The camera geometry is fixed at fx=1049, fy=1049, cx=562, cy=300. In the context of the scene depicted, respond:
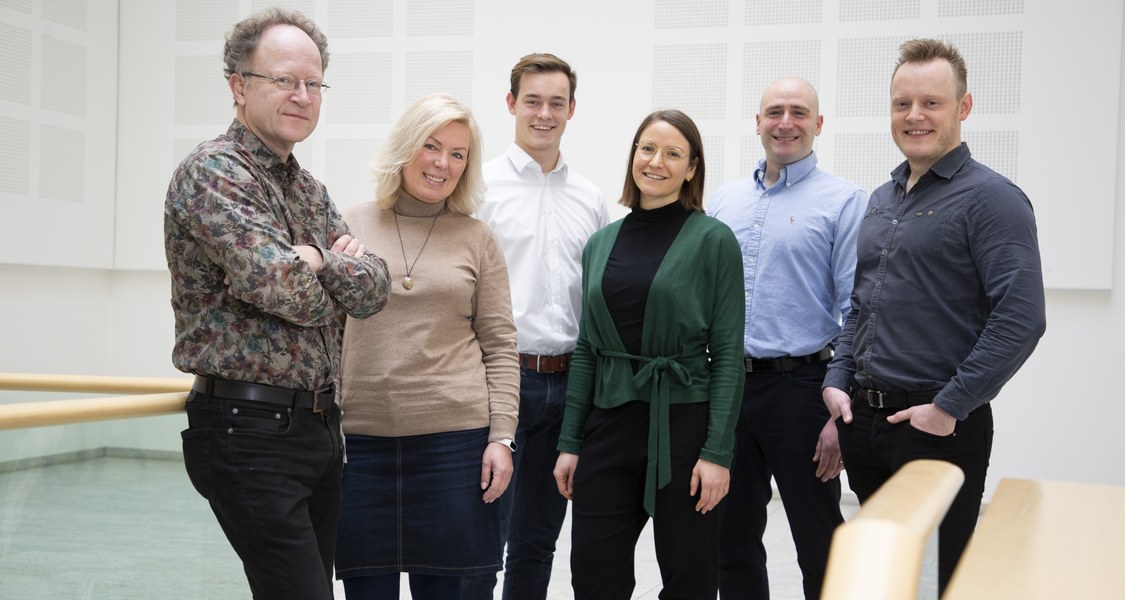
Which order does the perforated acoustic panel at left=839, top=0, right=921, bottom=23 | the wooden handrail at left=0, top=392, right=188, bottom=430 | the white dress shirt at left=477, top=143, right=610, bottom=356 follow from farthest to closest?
the perforated acoustic panel at left=839, top=0, right=921, bottom=23
the white dress shirt at left=477, top=143, right=610, bottom=356
the wooden handrail at left=0, top=392, right=188, bottom=430

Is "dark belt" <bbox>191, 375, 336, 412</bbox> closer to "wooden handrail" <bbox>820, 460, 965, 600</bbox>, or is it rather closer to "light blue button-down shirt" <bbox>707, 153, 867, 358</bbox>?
"wooden handrail" <bbox>820, 460, 965, 600</bbox>

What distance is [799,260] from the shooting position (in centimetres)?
316

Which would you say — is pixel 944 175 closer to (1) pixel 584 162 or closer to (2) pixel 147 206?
(1) pixel 584 162

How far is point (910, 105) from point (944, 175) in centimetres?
21

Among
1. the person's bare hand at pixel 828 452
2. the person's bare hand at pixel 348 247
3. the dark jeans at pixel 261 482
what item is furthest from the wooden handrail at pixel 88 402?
the person's bare hand at pixel 828 452

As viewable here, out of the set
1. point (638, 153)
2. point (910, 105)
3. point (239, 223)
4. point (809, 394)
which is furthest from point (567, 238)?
point (239, 223)

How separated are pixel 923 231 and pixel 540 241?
1107 millimetres

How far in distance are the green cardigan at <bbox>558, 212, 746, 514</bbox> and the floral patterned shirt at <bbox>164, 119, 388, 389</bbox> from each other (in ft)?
2.66

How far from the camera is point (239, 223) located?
6.00 feet

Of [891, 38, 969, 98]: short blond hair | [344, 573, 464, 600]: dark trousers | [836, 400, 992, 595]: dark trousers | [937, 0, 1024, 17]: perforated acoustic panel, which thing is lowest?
[344, 573, 464, 600]: dark trousers

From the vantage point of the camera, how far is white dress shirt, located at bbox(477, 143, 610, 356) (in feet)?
10.1

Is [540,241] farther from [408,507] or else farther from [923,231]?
[923,231]

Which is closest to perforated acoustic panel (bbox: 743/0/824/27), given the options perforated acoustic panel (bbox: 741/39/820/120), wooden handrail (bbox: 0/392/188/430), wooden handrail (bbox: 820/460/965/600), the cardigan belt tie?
perforated acoustic panel (bbox: 741/39/820/120)

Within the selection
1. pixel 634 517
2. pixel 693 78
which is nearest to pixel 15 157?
pixel 693 78
